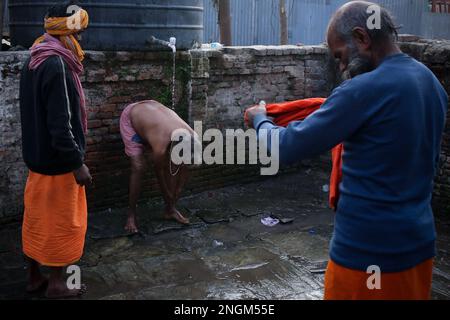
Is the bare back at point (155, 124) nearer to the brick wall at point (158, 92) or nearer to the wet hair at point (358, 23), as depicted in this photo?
the brick wall at point (158, 92)

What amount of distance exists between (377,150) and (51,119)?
85.8 inches

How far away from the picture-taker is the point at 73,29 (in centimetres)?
351

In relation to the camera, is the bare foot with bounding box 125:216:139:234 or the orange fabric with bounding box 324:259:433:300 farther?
the bare foot with bounding box 125:216:139:234

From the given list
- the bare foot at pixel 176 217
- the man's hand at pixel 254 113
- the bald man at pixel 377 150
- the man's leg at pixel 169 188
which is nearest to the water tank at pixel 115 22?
the man's leg at pixel 169 188

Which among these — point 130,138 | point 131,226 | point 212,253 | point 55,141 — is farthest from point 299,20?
point 55,141

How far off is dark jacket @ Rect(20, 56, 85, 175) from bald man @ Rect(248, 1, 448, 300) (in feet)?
5.53

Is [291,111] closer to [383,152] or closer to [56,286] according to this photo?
[383,152]

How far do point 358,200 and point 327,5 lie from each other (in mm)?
14224

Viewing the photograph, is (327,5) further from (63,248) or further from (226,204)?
(63,248)

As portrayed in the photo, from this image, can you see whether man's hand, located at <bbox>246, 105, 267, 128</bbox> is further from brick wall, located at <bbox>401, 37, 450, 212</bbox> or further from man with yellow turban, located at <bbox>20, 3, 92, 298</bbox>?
brick wall, located at <bbox>401, 37, 450, 212</bbox>

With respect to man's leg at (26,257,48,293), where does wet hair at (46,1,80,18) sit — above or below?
above

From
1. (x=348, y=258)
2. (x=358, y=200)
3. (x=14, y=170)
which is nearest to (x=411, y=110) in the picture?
(x=358, y=200)

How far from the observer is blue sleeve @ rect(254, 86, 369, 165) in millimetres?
1932

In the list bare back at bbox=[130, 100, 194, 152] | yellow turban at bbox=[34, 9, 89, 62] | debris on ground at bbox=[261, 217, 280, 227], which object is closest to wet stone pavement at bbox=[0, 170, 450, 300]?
debris on ground at bbox=[261, 217, 280, 227]
